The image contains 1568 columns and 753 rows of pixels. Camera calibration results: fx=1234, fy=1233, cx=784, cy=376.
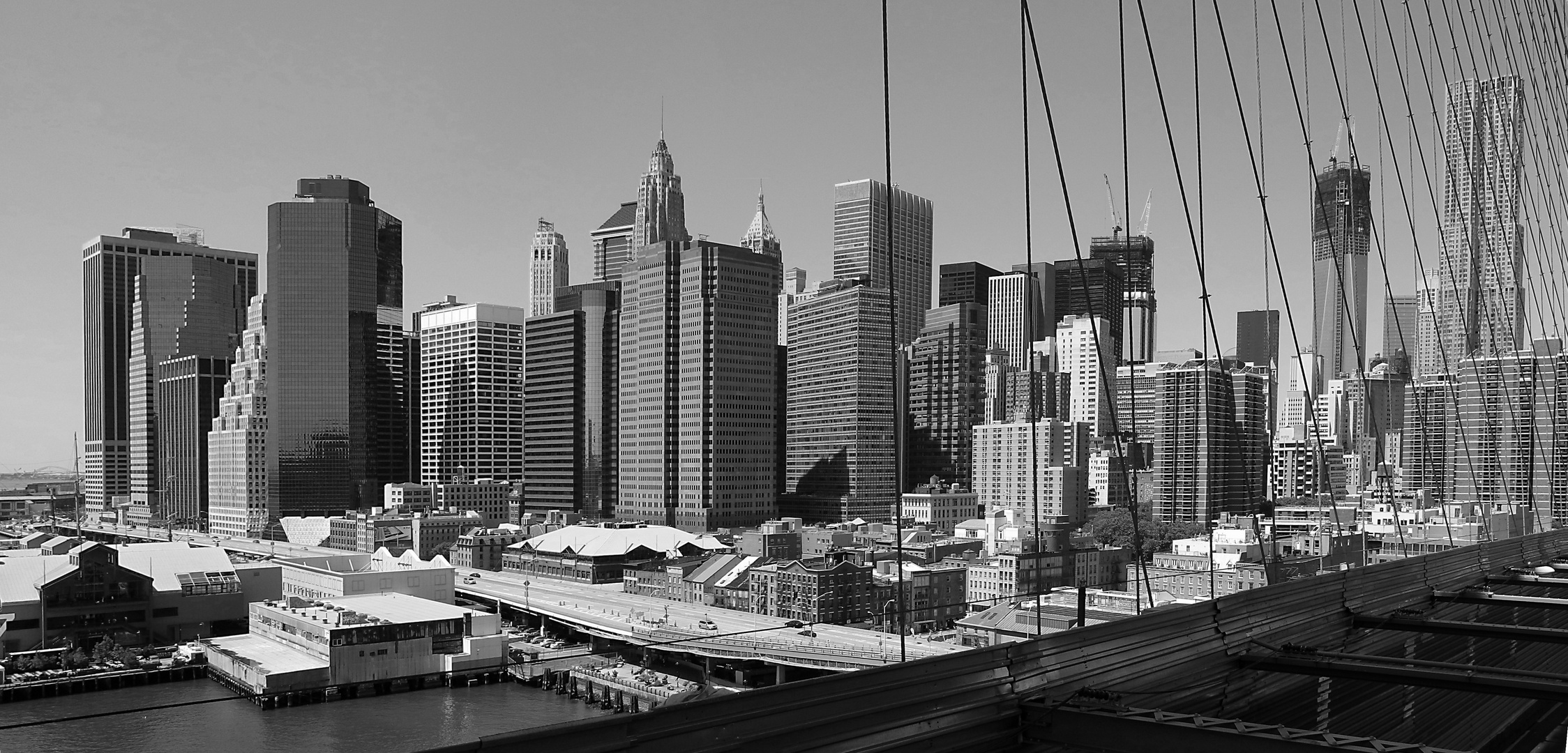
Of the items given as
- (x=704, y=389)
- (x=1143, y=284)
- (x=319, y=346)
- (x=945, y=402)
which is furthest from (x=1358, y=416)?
(x=319, y=346)

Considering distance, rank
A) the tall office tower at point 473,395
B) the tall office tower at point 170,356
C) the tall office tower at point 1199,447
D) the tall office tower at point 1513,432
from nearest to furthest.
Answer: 1. the tall office tower at point 1513,432
2. the tall office tower at point 1199,447
3. the tall office tower at point 473,395
4. the tall office tower at point 170,356

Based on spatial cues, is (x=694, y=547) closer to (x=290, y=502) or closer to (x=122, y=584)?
(x=122, y=584)

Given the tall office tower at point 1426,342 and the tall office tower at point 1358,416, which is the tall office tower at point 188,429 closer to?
the tall office tower at point 1358,416

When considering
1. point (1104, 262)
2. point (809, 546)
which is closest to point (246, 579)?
point (809, 546)

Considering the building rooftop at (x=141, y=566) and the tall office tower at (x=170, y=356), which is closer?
the building rooftop at (x=141, y=566)

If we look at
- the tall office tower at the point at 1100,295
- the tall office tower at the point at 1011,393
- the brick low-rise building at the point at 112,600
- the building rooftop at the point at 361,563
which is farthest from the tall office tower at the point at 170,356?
the tall office tower at the point at 1100,295

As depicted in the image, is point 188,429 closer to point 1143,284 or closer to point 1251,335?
point 1143,284
